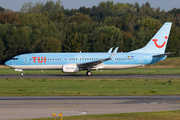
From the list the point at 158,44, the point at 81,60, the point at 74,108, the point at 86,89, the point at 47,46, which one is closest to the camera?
the point at 74,108

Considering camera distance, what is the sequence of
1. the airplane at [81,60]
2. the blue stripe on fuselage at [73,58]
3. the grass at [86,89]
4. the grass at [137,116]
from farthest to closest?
the blue stripe on fuselage at [73,58]
the airplane at [81,60]
the grass at [86,89]
the grass at [137,116]

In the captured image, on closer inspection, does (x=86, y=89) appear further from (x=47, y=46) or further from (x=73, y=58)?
(x=47, y=46)

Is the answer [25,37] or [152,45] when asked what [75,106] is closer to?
[152,45]

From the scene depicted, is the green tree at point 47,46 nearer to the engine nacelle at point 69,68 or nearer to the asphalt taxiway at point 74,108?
the engine nacelle at point 69,68

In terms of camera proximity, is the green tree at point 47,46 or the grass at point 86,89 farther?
the green tree at point 47,46

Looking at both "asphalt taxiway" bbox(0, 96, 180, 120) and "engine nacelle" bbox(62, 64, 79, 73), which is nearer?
"asphalt taxiway" bbox(0, 96, 180, 120)

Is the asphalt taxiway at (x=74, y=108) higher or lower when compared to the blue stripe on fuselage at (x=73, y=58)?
lower

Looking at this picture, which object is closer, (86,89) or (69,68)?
(86,89)

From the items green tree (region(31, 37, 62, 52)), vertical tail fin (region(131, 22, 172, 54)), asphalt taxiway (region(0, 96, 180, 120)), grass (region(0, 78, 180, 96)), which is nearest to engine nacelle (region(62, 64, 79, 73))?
grass (region(0, 78, 180, 96))

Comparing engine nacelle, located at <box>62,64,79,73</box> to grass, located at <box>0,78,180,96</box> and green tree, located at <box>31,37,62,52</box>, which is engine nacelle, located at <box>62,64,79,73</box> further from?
green tree, located at <box>31,37,62,52</box>

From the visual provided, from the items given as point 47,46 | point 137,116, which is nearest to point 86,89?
point 137,116

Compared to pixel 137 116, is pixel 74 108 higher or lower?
lower

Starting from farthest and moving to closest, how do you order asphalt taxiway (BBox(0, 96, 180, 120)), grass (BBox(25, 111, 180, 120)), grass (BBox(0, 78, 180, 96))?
1. grass (BBox(0, 78, 180, 96))
2. asphalt taxiway (BBox(0, 96, 180, 120))
3. grass (BBox(25, 111, 180, 120))

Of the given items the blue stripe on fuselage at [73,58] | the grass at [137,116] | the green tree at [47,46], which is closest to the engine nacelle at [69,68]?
the blue stripe on fuselage at [73,58]
